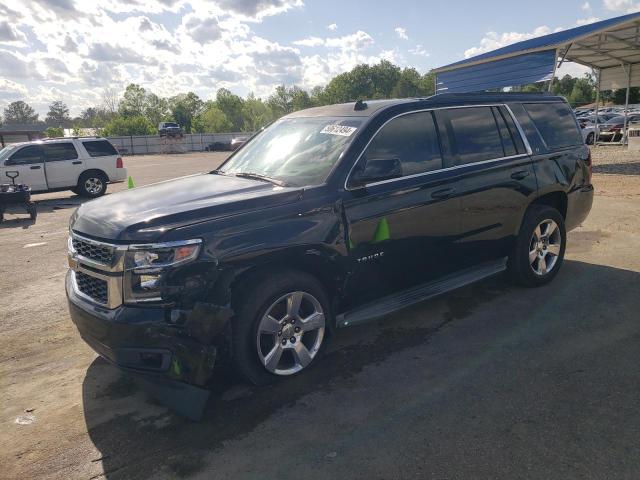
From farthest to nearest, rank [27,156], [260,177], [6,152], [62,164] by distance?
[62,164]
[27,156]
[6,152]
[260,177]

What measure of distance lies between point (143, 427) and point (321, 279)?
154 centimetres

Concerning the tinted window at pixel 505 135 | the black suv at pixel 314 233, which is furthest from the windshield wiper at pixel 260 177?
the tinted window at pixel 505 135

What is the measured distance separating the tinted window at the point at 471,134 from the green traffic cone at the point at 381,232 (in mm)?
990

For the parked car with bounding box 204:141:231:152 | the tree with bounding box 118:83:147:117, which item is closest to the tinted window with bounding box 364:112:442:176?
the parked car with bounding box 204:141:231:152

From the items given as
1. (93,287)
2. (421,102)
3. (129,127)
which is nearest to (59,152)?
(93,287)

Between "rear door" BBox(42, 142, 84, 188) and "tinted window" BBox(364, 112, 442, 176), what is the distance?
13563 mm

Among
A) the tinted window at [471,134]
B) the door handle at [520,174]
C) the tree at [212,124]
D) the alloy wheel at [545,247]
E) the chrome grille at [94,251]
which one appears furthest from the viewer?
the tree at [212,124]

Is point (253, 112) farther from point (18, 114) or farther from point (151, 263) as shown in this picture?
point (151, 263)

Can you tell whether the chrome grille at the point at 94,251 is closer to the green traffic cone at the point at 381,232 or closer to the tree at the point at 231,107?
the green traffic cone at the point at 381,232

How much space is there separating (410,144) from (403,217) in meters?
0.65

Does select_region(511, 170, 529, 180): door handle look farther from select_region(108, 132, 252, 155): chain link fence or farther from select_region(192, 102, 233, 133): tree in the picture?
select_region(192, 102, 233, 133): tree

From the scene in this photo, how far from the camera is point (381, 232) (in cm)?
391

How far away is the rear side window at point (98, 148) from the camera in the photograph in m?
15.6

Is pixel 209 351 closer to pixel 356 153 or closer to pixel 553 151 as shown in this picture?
pixel 356 153
